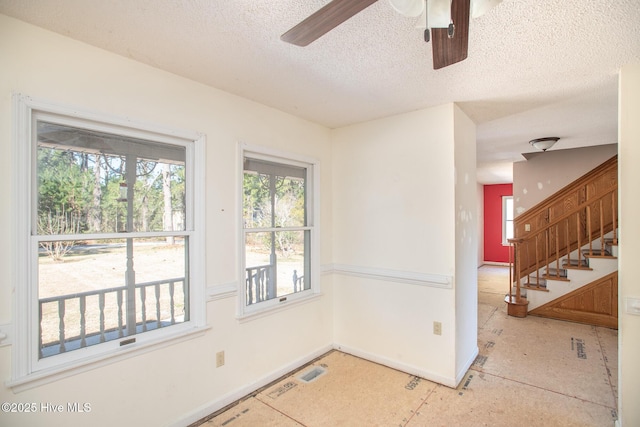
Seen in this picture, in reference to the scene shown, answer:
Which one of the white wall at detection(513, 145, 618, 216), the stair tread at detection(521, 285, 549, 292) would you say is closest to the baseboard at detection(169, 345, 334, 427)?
the stair tread at detection(521, 285, 549, 292)

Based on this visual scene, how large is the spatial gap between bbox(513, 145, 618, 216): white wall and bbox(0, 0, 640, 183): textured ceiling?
275 cm

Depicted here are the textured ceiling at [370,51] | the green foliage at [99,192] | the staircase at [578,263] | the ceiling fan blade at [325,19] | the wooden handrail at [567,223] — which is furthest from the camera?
the wooden handrail at [567,223]

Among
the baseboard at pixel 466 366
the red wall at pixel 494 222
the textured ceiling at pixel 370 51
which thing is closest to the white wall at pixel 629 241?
the textured ceiling at pixel 370 51

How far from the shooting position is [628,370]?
6.39 feet

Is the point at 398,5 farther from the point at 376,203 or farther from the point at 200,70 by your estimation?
the point at 376,203

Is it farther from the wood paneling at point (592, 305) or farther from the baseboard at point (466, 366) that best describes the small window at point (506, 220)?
the baseboard at point (466, 366)

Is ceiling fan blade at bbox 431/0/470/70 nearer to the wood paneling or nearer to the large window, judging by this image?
the large window

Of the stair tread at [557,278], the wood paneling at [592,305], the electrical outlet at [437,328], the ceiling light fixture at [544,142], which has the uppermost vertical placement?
the ceiling light fixture at [544,142]

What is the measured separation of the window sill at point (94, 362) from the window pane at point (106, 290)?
0.11 m

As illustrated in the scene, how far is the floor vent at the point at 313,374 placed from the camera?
275 cm

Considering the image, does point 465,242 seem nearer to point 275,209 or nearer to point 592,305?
point 275,209

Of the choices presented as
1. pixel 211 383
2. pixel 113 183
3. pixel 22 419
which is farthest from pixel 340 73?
pixel 22 419

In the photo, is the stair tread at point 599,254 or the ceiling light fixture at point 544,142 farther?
the stair tread at point 599,254

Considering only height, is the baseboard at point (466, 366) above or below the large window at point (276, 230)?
below
